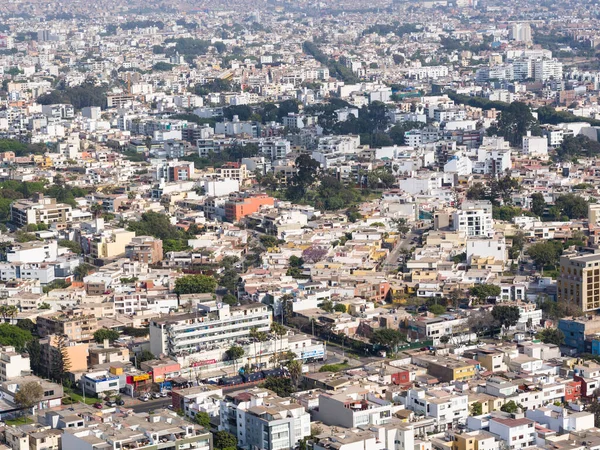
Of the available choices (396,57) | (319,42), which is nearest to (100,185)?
(396,57)

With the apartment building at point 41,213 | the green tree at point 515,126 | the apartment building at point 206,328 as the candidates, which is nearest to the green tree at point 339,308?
the apartment building at point 206,328

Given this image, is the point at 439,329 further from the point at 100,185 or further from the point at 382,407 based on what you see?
the point at 100,185

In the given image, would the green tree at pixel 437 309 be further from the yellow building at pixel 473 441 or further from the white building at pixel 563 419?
the yellow building at pixel 473 441

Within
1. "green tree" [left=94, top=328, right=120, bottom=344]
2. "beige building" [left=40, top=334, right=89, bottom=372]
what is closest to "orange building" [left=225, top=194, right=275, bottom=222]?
"green tree" [left=94, top=328, right=120, bottom=344]

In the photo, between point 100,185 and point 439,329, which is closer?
point 439,329

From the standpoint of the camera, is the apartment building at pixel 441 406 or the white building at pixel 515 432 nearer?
the white building at pixel 515 432

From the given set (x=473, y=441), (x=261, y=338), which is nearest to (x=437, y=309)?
(x=261, y=338)
